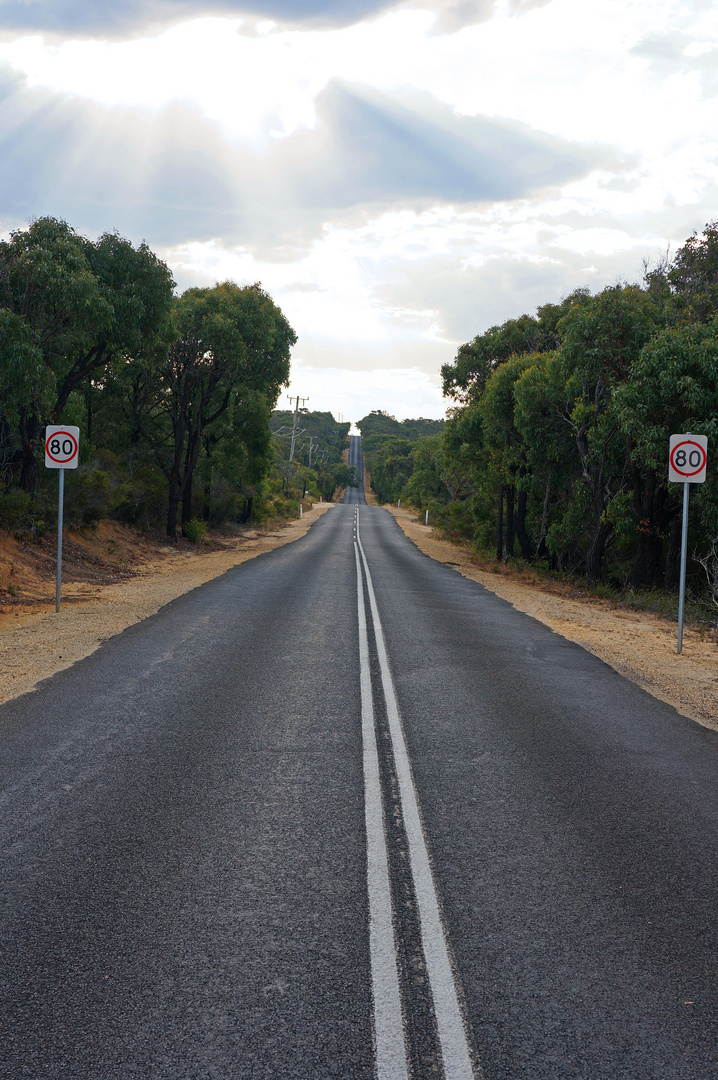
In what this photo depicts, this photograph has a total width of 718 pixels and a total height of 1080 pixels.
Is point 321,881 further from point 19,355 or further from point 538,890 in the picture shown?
point 19,355

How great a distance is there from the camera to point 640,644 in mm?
12109

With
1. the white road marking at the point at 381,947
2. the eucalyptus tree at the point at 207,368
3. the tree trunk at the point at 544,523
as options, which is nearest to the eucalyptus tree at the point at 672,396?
the tree trunk at the point at 544,523

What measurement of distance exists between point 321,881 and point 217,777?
5.41ft

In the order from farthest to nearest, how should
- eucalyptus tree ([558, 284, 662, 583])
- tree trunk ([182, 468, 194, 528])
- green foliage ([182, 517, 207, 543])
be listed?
tree trunk ([182, 468, 194, 528]), green foliage ([182, 517, 207, 543]), eucalyptus tree ([558, 284, 662, 583])

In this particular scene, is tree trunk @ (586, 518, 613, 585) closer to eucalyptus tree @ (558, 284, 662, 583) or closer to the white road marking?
eucalyptus tree @ (558, 284, 662, 583)

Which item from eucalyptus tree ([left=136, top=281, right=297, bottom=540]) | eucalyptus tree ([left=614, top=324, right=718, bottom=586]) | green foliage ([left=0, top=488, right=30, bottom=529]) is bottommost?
green foliage ([left=0, top=488, right=30, bottom=529])

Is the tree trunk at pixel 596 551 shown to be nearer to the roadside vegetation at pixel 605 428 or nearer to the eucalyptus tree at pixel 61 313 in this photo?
the roadside vegetation at pixel 605 428

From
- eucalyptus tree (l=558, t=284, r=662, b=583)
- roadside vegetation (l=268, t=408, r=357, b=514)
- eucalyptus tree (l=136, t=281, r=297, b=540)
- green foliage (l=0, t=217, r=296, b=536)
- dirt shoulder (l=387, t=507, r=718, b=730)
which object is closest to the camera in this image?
dirt shoulder (l=387, t=507, r=718, b=730)

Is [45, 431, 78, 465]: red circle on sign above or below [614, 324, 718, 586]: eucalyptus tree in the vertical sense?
below

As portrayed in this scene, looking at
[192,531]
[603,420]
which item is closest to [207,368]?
[192,531]

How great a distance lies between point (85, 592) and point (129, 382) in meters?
14.3

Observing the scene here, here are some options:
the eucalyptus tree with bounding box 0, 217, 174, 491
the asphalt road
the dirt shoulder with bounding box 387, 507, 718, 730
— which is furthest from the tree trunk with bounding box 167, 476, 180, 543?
the asphalt road

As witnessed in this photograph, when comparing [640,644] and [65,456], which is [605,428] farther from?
[65,456]

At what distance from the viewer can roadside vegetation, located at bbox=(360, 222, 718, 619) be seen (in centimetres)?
1551
